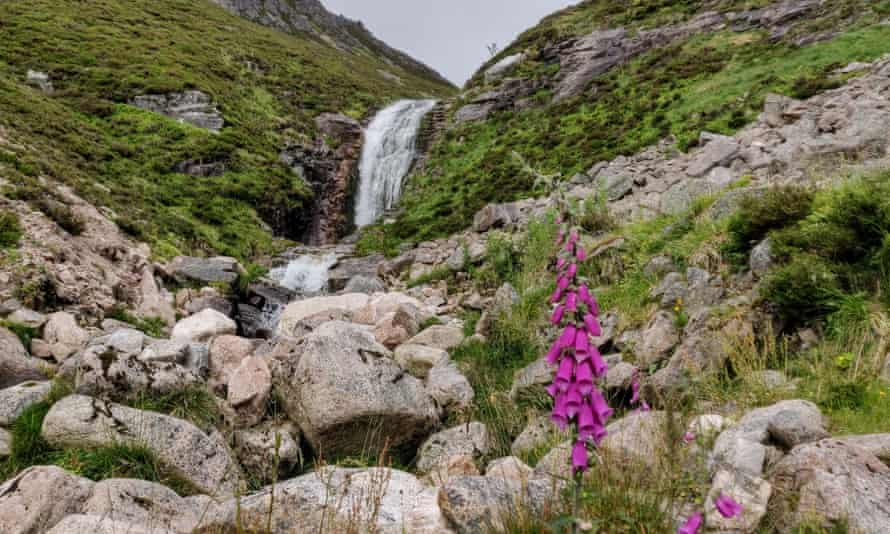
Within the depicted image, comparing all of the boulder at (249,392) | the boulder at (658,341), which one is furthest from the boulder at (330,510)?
the boulder at (658,341)

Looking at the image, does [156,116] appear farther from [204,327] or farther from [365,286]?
[204,327]

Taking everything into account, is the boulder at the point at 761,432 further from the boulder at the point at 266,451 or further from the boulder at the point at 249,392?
the boulder at the point at 249,392

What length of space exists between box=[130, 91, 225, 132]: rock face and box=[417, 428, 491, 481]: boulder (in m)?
27.1

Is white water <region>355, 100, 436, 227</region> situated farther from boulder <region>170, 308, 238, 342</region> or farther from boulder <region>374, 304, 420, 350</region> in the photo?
boulder <region>374, 304, 420, 350</region>

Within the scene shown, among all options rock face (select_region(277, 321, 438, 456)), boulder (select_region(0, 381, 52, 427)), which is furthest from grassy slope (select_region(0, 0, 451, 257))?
rock face (select_region(277, 321, 438, 456))

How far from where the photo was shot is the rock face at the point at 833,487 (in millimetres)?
2268

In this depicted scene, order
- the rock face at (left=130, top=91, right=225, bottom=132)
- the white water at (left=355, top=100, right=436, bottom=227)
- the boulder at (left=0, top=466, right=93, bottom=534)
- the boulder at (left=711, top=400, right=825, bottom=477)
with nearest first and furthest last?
the boulder at (left=711, top=400, right=825, bottom=477) → the boulder at (left=0, top=466, right=93, bottom=534) → the rock face at (left=130, top=91, right=225, bottom=132) → the white water at (left=355, top=100, right=436, bottom=227)

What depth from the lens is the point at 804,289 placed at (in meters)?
4.47

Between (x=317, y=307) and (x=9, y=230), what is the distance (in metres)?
6.17

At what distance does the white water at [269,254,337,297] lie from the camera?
54.3 ft

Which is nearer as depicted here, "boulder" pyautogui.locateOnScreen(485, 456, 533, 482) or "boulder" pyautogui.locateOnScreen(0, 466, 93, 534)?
"boulder" pyautogui.locateOnScreen(0, 466, 93, 534)

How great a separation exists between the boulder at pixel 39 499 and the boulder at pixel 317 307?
712 cm

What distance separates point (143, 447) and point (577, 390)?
4.27 metres

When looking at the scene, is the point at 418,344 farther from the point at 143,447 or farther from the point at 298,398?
the point at 143,447
